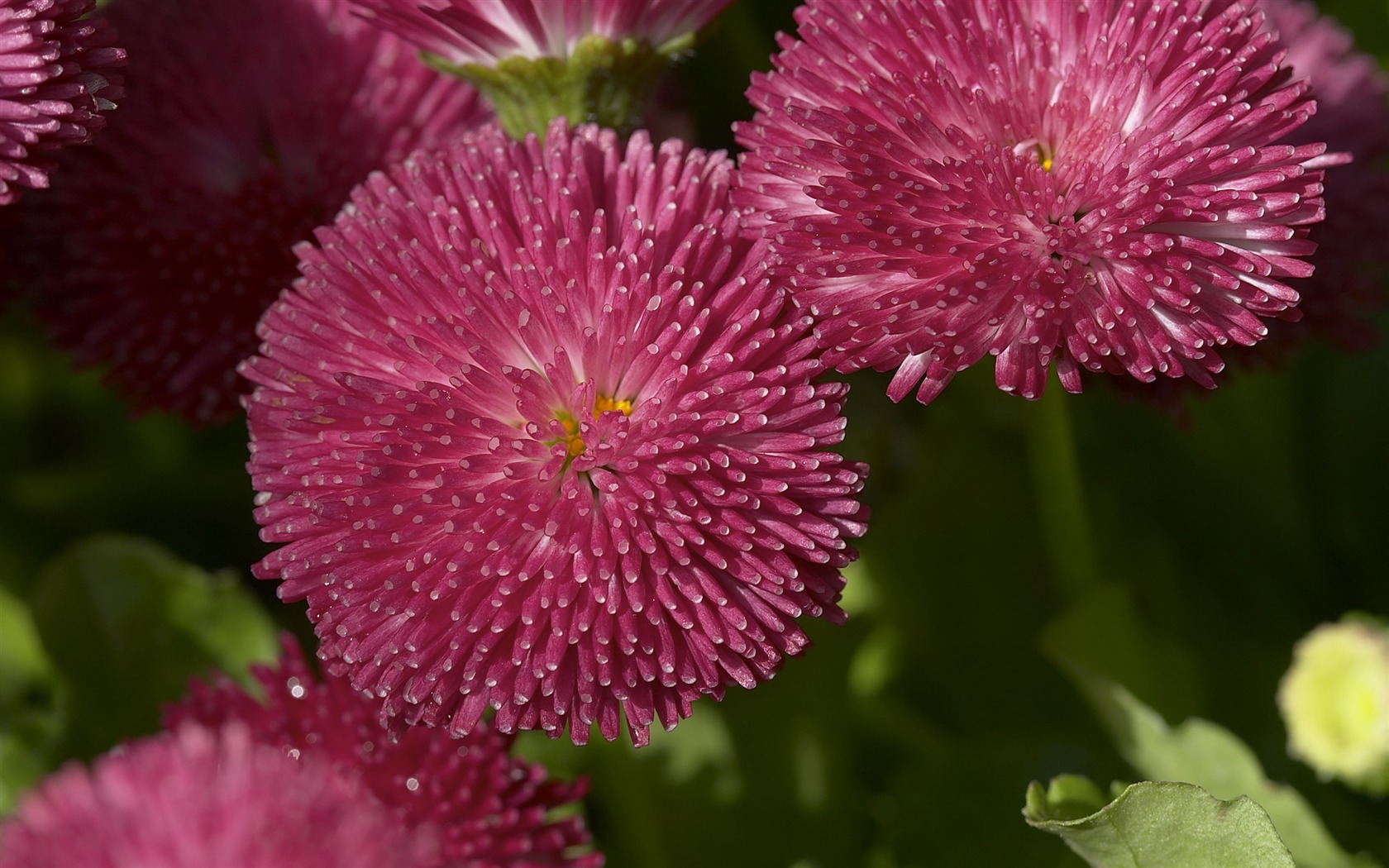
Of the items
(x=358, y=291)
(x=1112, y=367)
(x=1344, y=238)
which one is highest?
(x=1344, y=238)

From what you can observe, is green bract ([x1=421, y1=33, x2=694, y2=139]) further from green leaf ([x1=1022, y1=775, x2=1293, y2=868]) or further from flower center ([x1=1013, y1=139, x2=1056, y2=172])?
green leaf ([x1=1022, y1=775, x2=1293, y2=868])

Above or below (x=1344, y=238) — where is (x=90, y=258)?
below

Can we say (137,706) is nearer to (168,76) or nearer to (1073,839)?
(168,76)

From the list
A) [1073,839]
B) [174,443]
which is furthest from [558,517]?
[174,443]

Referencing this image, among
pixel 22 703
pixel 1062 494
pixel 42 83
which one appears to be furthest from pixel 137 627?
pixel 1062 494

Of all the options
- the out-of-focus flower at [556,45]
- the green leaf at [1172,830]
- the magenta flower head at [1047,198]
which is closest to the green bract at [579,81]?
the out-of-focus flower at [556,45]
